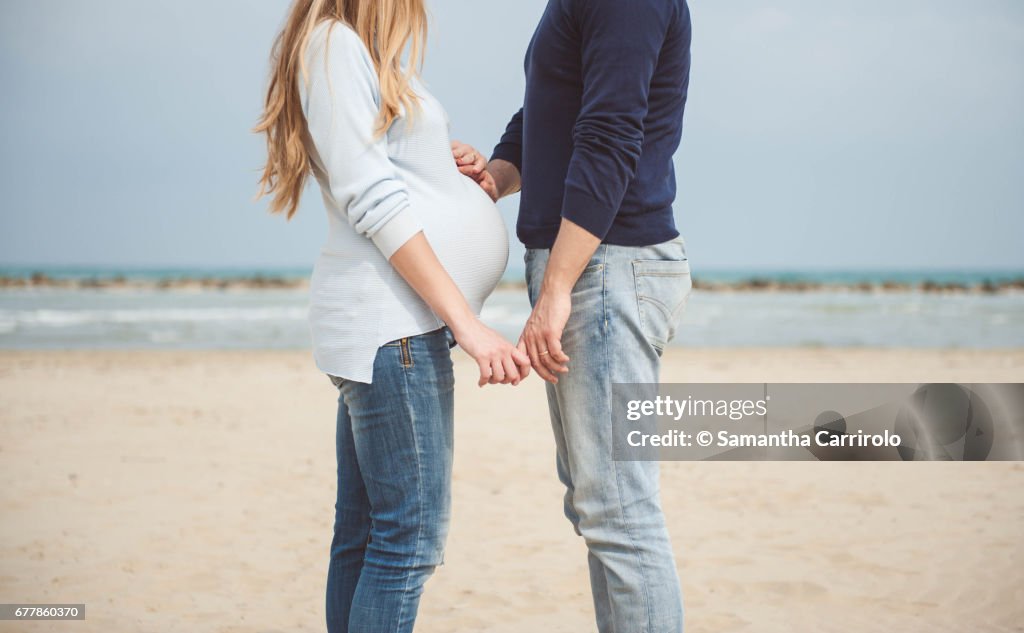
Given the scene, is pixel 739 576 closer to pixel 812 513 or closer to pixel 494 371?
pixel 812 513

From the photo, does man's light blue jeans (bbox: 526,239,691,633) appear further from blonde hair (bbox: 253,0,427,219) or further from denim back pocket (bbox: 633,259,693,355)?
blonde hair (bbox: 253,0,427,219)

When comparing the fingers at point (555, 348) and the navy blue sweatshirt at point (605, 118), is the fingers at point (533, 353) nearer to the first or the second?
the fingers at point (555, 348)

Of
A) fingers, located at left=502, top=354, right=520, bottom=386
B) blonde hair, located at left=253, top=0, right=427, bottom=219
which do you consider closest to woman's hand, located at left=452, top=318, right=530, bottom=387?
fingers, located at left=502, top=354, right=520, bottom=386

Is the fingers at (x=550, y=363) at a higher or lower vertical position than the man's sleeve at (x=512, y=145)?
lower

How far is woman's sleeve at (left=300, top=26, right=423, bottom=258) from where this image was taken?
1629mm

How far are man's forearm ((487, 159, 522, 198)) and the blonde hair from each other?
473mm

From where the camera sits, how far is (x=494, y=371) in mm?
1700

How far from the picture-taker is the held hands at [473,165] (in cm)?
200

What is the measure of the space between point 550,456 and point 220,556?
2.57 metres

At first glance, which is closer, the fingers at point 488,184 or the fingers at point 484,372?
the fingers at point 484,372

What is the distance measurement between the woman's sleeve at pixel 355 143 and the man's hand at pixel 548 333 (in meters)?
0.30

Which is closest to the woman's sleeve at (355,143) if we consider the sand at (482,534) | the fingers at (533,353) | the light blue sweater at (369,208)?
the light blue sweater at (369,208)

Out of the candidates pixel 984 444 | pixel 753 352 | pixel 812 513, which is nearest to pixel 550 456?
pixel 812 513

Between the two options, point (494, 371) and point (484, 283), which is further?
point (484, 283)
